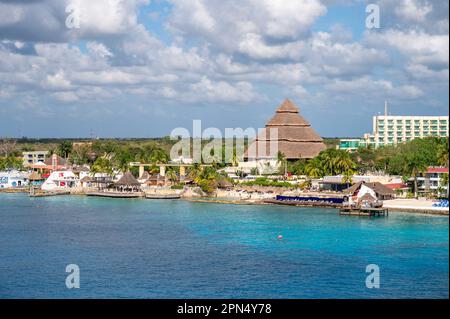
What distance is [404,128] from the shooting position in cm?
9588

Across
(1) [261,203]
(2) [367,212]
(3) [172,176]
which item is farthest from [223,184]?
(2) [367,212]

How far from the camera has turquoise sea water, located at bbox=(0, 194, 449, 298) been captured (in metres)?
24.1

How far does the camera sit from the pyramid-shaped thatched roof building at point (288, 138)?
258 ft

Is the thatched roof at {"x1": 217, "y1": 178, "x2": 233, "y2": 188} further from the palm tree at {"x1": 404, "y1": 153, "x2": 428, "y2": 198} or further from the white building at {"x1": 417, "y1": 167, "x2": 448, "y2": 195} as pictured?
the white building at {"x1": 417, "y1": 167, "x2": 448, "y2": 195}

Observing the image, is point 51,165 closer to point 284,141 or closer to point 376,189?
point 284,141

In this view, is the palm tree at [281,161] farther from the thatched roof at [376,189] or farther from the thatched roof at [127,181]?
the thatched roof at [376,189]

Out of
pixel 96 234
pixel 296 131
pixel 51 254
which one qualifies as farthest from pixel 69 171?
pixel 51 254

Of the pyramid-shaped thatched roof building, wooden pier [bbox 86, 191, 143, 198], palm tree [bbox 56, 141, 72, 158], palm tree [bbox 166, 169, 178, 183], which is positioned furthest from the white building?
palm tree [bbox 56, 141, 72, 158]

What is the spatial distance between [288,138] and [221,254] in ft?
167

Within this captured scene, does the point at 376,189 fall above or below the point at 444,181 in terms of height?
below

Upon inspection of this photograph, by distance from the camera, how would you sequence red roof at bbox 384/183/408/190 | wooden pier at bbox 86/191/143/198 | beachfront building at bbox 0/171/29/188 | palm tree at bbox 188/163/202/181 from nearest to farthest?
red roof at bbox 384/183/408/190, wooden pier at bbox 86/191/143/198, palm tree at bbox 188/163/202/181, beachfront building at bbox 0/171/29/188

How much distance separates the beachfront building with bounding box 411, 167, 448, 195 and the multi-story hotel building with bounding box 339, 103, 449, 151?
38.4 m

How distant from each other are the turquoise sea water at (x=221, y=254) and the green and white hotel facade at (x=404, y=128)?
51130 millimetres
